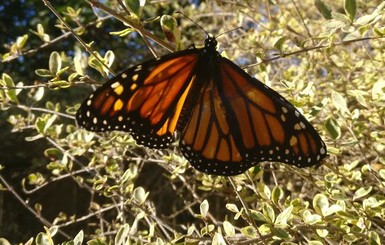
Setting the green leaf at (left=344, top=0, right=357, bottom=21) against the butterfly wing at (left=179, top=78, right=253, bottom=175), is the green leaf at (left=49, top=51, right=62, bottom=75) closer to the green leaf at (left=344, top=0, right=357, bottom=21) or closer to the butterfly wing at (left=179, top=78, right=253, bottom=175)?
the butterfly wing at (left=179, top=78, right=253, bottom=175)

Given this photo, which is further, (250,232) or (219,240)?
(250,232)

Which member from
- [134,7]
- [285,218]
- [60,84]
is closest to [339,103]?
[285,218]

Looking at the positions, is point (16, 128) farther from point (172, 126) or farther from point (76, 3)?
point (76, 3)

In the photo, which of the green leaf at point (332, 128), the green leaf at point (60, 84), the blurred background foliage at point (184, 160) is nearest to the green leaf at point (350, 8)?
the blurred background foliage at point (184, 160)

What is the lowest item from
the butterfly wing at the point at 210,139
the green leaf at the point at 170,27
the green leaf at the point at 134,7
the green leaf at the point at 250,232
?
the green leaf at the point at 250,232

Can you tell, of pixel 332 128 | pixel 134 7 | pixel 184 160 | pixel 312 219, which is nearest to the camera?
pixel 134 7

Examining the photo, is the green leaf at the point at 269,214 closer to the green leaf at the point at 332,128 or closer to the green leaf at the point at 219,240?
the green leaf at the point at 219,240

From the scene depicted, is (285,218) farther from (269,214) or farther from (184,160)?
(184,160)

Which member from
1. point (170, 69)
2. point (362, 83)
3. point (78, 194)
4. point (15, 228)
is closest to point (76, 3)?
point (78, 194)
